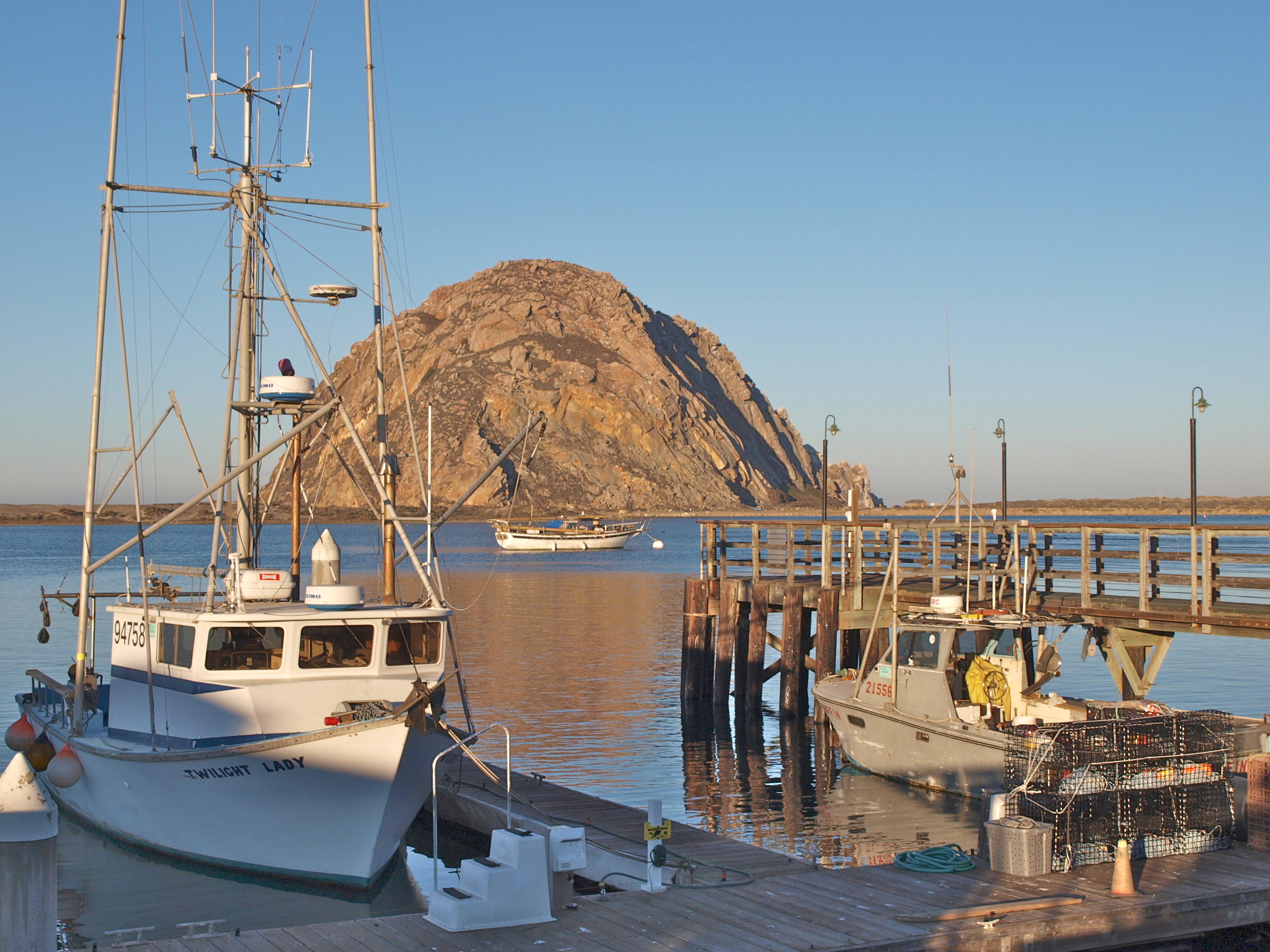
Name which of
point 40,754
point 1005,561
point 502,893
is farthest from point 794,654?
point 40,754

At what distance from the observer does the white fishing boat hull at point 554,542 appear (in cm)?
12056

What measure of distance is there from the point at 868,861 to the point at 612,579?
207 ft

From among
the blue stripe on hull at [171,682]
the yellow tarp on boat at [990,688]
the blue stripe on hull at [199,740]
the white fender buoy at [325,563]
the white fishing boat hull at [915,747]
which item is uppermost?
the white fender buoy at [325,563]

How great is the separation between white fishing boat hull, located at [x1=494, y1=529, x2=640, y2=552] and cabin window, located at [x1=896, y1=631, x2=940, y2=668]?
10277 centimetres

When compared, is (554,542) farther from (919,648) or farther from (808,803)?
(919,648)

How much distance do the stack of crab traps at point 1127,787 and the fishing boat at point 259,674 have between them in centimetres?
651

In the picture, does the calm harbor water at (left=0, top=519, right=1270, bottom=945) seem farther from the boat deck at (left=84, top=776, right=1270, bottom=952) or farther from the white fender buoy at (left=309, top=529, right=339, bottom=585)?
the boat deck at (left=84, top=776, right=1270, bottom=952)

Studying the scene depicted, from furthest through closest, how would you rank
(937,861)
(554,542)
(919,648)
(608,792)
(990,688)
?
1. (554,542)
2. (608,792)
3. (919,648)
4. (990,688)
5. (937,861)

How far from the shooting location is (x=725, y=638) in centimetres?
2648

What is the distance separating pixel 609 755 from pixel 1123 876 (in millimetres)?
13302

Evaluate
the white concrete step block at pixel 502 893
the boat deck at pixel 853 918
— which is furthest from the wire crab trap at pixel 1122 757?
the white concrete step block at pixel 502 893

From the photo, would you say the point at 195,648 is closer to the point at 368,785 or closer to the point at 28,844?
the point at 368,785

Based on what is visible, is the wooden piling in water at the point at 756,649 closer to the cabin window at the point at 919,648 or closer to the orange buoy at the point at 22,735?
the cabin window at the point at 919,648

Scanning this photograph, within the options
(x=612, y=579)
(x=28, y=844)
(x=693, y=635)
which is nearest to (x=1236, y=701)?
(x=693, y=635)
